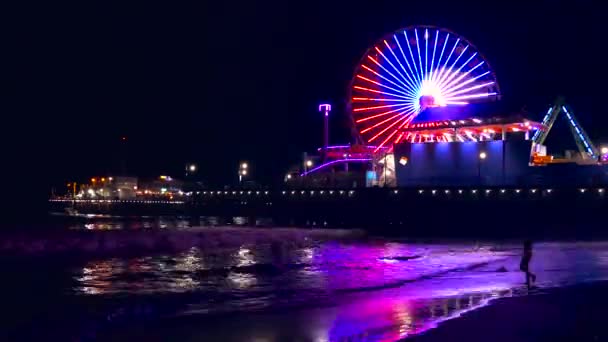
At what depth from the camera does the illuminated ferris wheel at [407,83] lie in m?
59.1

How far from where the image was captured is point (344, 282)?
746 inches

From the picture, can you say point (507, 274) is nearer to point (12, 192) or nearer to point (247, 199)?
point (247, 199)

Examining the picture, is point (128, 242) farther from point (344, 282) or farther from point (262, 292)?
point (262, 292)

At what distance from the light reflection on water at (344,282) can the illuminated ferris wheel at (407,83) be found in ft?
101

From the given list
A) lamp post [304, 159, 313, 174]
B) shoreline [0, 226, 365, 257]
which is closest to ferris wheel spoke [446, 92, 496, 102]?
shoreline [0, 226, 365, 257]

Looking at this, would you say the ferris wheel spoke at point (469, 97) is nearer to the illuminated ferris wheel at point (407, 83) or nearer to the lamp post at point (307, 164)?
the illuminated ferris wheel at point (407, 83)

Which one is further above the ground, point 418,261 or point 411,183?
point 411,183

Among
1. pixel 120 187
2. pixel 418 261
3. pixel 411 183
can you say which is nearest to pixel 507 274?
pixel 418 261

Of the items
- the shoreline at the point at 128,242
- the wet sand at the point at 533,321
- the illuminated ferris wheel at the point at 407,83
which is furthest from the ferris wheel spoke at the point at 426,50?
the wet sand at the point at 533,321

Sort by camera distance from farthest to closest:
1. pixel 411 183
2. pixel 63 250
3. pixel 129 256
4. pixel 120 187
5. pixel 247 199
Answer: pixel 120 187 < pixel 247 199 < pixel 411 183 < pixel 63 250 < pixel 129 256

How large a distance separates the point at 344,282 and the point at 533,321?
26.8ft

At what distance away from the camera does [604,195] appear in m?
47.1

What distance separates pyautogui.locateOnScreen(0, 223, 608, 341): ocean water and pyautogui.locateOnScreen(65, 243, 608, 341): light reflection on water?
3cm

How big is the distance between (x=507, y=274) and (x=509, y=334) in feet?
33.3
